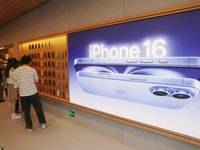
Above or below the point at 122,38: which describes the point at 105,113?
below

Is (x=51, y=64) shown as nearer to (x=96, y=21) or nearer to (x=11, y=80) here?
(x=11, y=80)

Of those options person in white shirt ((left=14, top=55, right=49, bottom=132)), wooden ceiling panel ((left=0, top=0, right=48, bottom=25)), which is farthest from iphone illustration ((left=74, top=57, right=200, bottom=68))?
wooden ceiling panel ((left=0, top=0, right=48, bottom=25))

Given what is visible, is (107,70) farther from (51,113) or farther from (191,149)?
(51,113)

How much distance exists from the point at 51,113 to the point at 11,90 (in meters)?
1.07

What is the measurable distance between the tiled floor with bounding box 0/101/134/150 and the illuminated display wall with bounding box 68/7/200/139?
505mm

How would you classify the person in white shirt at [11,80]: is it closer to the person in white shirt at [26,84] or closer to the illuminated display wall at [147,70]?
the person in white shirt at [26,84]

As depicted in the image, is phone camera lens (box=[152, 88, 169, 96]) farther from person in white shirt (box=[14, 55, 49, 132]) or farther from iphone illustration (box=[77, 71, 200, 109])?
person in white shirt (box=[14, 55, 49, 132])

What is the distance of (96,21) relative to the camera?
2359 millimetres

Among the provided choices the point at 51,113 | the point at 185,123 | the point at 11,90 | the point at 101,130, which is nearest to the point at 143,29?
the point at 185,123

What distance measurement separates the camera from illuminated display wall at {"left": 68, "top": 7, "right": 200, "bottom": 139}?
1.52m

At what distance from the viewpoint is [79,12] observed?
261 cm

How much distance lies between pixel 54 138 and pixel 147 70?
1.90 meters

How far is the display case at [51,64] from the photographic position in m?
2.99

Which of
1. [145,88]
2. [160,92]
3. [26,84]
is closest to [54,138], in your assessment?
[26,84]
